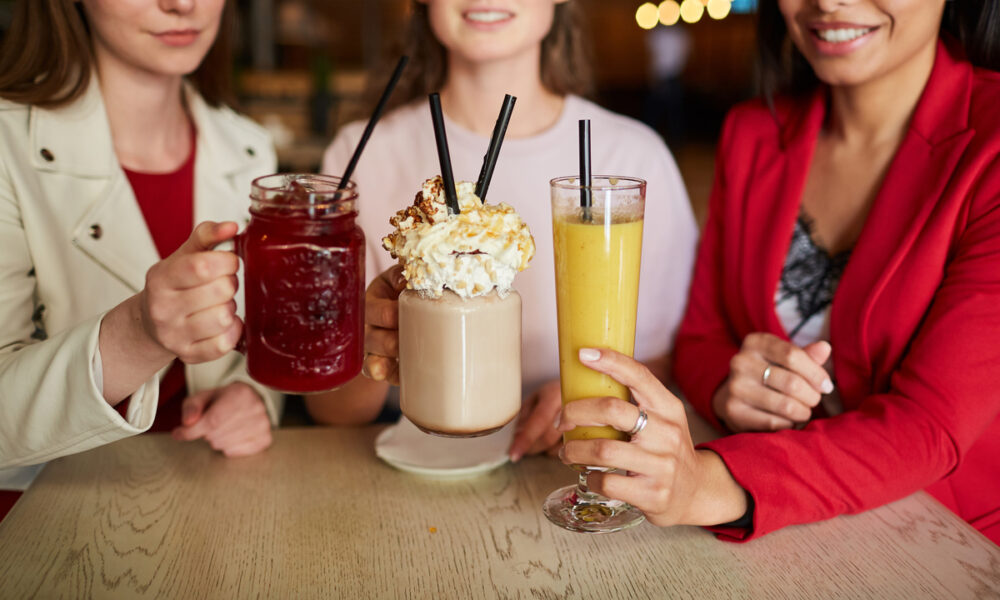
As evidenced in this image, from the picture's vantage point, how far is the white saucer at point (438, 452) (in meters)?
1.41

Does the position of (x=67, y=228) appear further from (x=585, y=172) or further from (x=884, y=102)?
(x=884, y=102)

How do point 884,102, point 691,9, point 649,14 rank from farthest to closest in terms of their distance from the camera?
point 649,14, point 691,9, point 884,102

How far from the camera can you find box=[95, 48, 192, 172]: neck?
184 centimetres

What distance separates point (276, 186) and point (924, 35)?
1261 mm

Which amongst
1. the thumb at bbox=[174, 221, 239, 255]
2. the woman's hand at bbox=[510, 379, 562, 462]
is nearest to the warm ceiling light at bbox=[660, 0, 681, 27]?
the woman's hand at bbox=[510, 379, 562, 462]

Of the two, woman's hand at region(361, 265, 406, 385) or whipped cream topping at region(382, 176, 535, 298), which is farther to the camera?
woman's hand at region(361, 265, 406, 385)

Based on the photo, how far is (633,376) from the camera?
1.13 metres

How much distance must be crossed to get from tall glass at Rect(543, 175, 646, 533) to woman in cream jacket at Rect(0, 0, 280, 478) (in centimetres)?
58

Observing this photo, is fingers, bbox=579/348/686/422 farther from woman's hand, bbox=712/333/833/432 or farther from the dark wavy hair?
the dark wavy hair

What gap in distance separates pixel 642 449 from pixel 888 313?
69 centimetres

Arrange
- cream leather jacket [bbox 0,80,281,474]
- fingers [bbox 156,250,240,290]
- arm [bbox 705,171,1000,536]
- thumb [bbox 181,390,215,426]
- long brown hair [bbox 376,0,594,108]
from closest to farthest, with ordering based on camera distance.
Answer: fingers [bbox 156,250,240,290] → arm [bbox 705,171,1000,536] → thumb [bbox 181,390,215,426] → cream leather jacket [bbox 0,80,281,474] → long brown hair [bbox 376,0,594,108]

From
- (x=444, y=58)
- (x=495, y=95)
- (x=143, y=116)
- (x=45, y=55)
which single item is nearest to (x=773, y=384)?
(x=495, y=95)

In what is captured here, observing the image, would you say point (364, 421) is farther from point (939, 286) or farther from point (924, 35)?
point (924, 35)

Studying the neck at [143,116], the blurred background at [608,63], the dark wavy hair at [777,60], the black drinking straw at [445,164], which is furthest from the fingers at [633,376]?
the blurred background at [608,63]
